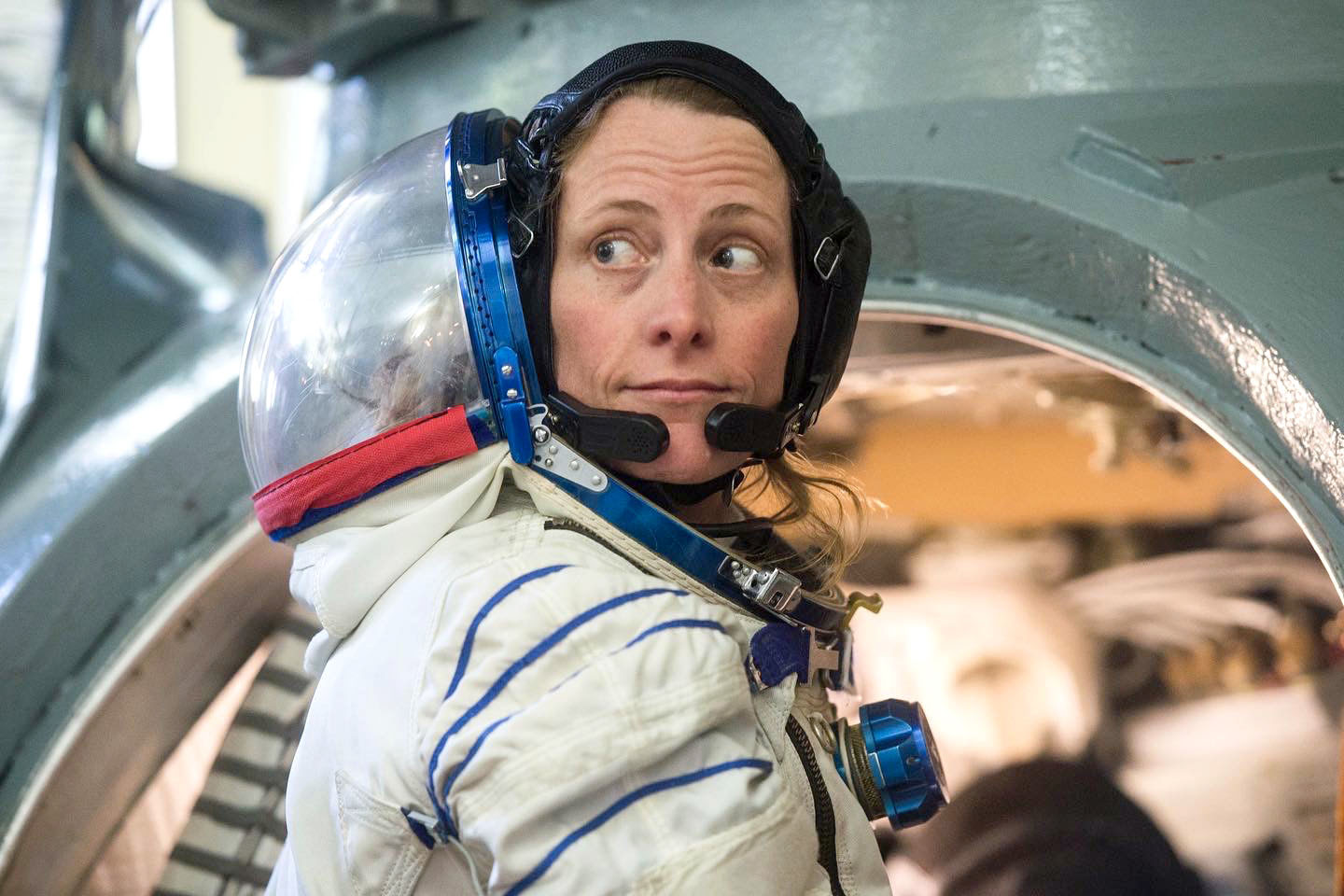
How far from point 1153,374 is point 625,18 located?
68 centimetres

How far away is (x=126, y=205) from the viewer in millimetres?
2164

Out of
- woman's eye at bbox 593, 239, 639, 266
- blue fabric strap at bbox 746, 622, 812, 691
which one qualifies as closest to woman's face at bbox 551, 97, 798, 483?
woman's eye at bbox 593, 239, 639, 266

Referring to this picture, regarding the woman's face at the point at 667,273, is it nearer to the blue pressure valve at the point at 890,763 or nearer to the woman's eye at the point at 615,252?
the woman's eye at the point at 615,252

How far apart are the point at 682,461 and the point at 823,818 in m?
0.27

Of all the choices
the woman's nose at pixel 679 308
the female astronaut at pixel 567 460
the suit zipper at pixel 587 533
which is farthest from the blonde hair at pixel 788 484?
the suit zipper at pixel 587 533

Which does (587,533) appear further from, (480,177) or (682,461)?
(480,177)

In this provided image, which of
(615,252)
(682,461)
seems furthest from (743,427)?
(615,252)

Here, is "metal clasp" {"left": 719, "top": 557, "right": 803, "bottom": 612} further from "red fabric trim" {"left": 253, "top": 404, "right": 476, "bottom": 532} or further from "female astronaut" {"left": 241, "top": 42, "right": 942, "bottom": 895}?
"red fabric trim" {"left": 253, "top": 404, "right": 476, "bottom": 532}

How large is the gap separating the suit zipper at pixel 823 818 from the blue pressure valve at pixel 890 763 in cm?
7

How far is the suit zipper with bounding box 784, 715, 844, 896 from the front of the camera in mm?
901

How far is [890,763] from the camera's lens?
3.28ft

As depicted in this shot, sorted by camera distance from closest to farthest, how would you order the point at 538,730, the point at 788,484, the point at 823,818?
the point at 538,730, the point at 823,818, the point at 788,484

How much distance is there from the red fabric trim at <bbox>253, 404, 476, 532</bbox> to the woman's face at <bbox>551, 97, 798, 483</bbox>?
0.09 m

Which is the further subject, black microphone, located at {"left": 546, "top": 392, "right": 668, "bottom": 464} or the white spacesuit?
black microphone, located at {"left": 546, "top": 392, "right": 668, "bottom": 464}
